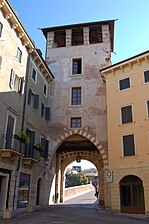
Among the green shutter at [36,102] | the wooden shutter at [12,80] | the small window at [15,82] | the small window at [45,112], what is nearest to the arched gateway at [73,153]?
the small window at [45,112]

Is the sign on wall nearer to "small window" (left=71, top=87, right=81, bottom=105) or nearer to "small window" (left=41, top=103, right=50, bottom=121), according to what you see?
"small window" (left=41, top=103, right=50, bottom=121)

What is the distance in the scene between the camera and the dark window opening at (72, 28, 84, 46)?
28180mm

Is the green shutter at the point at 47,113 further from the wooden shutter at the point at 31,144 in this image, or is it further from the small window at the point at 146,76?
the small window at the point at 146,76

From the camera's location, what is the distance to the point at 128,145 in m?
18.0

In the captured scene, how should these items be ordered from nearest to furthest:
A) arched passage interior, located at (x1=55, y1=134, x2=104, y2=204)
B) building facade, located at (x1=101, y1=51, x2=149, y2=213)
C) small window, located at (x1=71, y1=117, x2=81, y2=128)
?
1. building facade, located at (x1=101, y1=51, x2=149, y2=213)
2. small window, located at (x1=71, y1=117, x2=81, y2=128)
3. arched passage interior, located at (x1=55, y1=134, x2=104, y2=204)

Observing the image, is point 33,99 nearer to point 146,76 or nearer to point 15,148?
point 15,148

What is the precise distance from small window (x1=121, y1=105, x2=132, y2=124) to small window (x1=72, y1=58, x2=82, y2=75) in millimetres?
8402

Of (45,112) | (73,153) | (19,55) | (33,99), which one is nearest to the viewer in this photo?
(19,55)

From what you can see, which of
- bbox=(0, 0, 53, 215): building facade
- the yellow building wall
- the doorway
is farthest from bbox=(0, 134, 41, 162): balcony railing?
the doorway

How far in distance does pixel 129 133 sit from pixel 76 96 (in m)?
7.79

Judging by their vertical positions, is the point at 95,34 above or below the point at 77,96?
above

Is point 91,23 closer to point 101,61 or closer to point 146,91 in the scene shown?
point 101,61

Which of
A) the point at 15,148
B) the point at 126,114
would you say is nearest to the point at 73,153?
the point at 126,114

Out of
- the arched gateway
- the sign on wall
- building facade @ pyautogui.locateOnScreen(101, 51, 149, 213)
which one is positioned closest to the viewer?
building facade @ pyautogui.locateOnScreen(101, 51, 149, 213)
